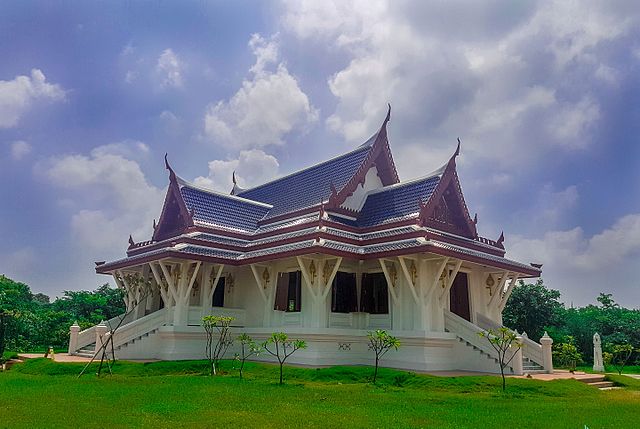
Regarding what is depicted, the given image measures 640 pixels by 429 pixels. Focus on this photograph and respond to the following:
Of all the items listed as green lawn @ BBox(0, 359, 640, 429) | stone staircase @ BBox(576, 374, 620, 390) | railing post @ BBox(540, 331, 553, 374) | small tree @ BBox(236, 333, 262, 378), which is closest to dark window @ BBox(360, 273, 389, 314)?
green lawn @ BBox(0, 359, 640, 429)

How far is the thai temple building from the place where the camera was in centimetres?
1307

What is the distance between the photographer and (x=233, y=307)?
16.2 meters

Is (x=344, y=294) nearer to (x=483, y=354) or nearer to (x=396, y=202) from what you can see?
(x=396, y=202)

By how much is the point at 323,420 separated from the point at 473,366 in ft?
25.0

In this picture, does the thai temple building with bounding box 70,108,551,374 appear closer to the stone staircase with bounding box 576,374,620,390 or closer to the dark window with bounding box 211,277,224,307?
the dark window with bounding box 211,277,224,307

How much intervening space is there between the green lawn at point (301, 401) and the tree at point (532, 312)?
10533 mm

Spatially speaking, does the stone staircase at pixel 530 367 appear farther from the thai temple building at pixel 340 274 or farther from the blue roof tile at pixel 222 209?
the blue roof tile at pixel 222 209

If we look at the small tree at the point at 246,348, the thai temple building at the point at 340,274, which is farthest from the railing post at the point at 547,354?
the small tree at the point at 246,348

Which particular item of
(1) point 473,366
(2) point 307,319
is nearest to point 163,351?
(2) point 307,319

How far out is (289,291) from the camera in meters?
14.8

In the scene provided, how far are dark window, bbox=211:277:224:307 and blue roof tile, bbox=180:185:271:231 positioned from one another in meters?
1.93

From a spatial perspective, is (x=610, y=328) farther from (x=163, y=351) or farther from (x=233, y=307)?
(x=163, y=351)

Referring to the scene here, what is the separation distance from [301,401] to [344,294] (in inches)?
257

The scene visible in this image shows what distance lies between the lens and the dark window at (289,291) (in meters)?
14.5
